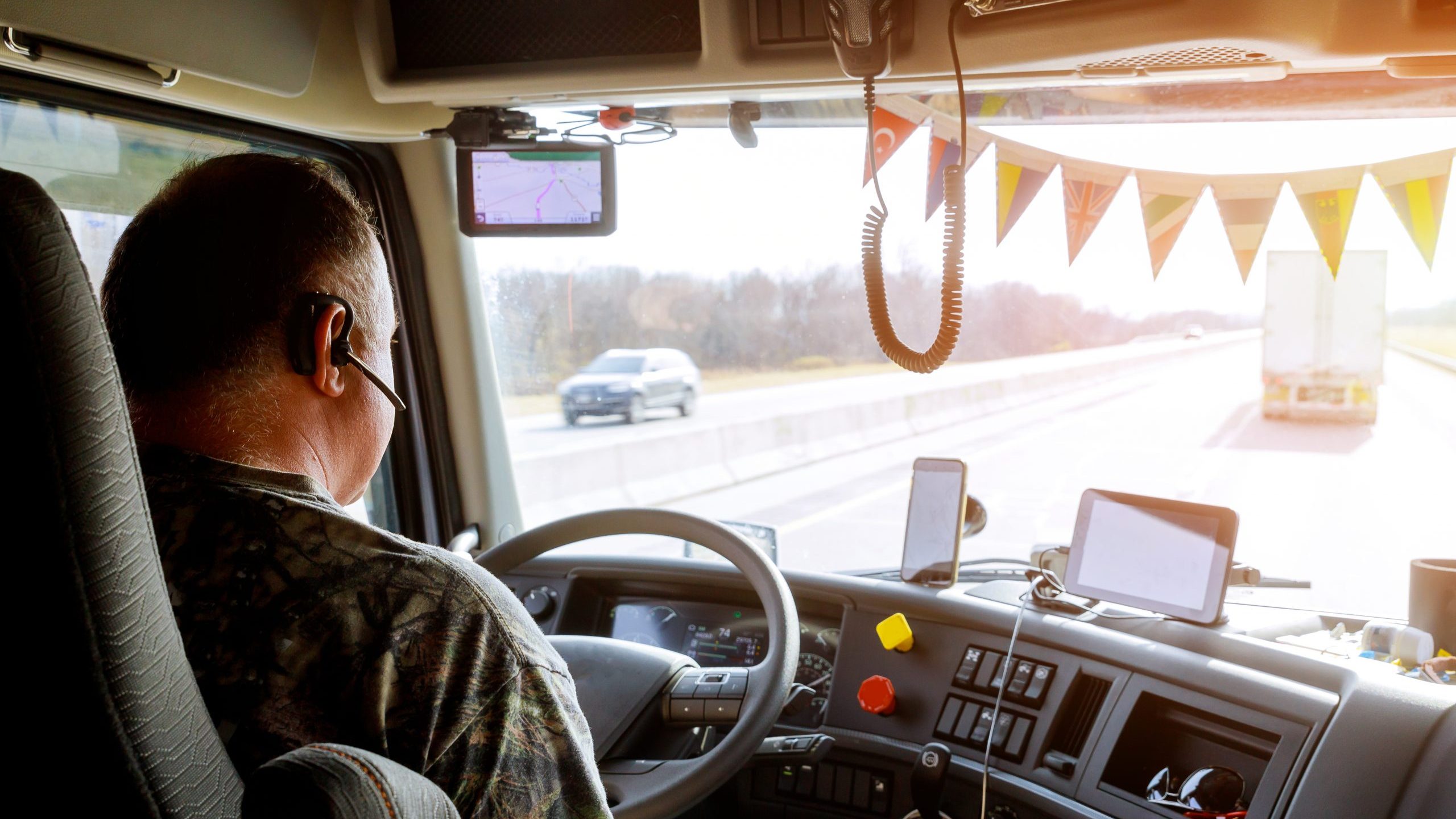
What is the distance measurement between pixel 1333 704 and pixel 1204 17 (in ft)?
3.64

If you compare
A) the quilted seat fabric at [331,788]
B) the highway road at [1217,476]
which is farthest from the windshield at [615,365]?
the quilted seat fabric at [331,788]

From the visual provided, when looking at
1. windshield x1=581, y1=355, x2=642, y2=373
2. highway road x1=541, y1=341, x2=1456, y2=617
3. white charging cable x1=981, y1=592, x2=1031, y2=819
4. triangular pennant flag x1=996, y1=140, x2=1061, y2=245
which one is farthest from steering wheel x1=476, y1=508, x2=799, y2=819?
windshield x1=581, y1=355, x2=642, y2=373

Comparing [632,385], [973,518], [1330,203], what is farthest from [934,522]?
[632,385]

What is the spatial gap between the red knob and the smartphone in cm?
26

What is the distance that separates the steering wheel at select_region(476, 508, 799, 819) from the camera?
5.53 feet

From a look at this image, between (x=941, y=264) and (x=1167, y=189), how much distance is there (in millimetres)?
1116

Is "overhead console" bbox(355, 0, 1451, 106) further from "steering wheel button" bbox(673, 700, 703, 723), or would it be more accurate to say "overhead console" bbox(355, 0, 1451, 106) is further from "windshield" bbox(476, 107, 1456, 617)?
"steering wheel button" bbox(673, 700, 703, 723)

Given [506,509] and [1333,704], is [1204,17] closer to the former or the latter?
[1333,704]

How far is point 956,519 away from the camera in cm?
231

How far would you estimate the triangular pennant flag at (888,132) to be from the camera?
2562mm

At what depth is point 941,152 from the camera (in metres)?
2.68

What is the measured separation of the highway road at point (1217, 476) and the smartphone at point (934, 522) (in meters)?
0.04

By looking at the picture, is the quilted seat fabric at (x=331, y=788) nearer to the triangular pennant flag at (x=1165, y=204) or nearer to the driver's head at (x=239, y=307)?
the driver's head at (x=239, y=307)

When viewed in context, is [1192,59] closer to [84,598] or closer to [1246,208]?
[1246,208]
